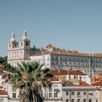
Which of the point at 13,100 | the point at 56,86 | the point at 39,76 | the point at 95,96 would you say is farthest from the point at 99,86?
the point at 39,76

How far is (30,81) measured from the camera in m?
47.5

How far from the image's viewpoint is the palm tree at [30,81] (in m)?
47.0

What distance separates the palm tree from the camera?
47.0 m

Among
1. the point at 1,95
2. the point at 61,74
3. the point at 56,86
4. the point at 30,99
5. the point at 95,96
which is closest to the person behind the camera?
the point at 30,99

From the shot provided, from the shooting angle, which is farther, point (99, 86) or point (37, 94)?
point (99, 86)

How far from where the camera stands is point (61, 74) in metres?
120

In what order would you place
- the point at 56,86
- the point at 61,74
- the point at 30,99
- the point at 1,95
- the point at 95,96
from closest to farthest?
1. the point at 30,99
2. the point at 1,95
3. the point at 56,86
4. the point at 95,96
5. the point at 61,74

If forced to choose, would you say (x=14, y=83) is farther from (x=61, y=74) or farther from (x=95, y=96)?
(x=61, y=74)

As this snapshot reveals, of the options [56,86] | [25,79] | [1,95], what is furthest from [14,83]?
[56,86]

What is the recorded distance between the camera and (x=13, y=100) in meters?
82.8

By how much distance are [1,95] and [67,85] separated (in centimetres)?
1672

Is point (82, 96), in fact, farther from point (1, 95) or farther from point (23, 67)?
point (23, 67)

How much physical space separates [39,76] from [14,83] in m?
2.50

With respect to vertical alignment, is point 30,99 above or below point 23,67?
below
